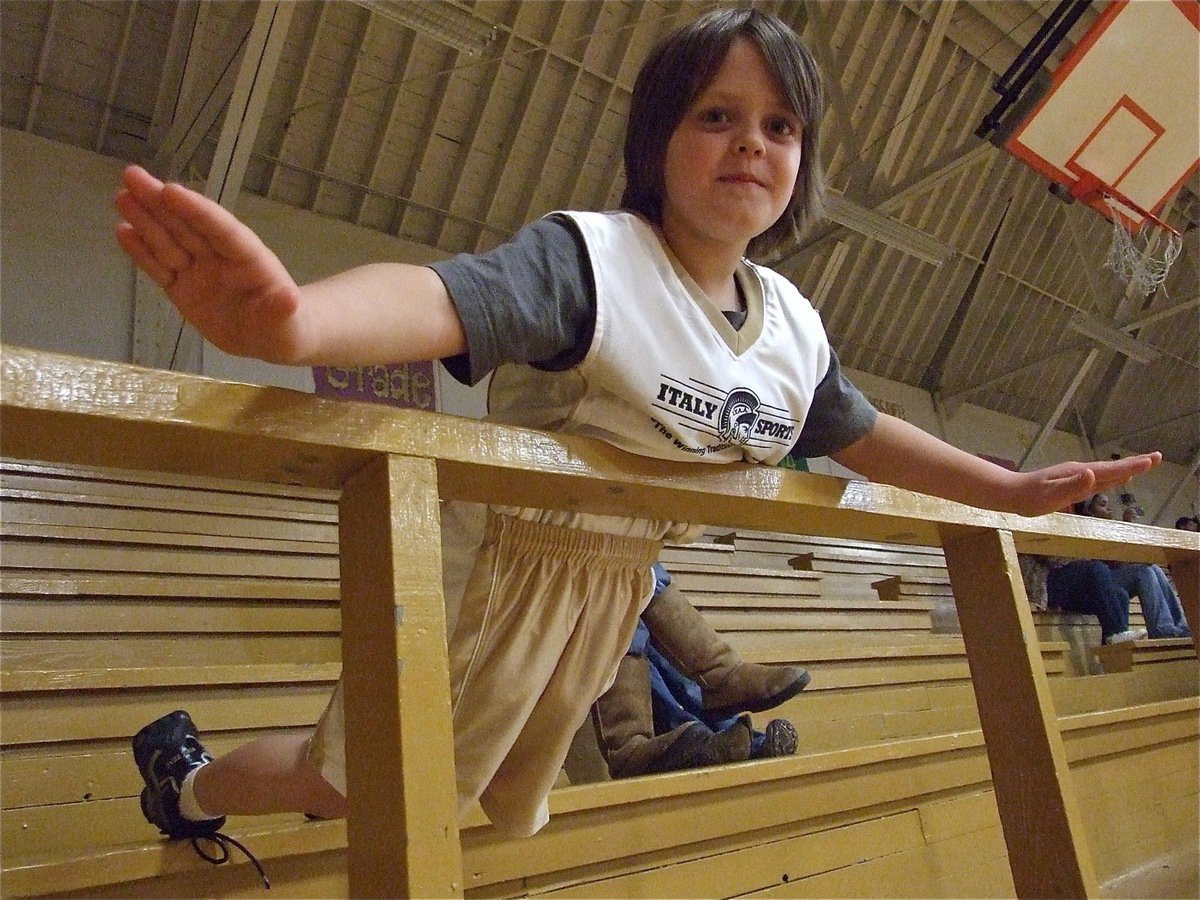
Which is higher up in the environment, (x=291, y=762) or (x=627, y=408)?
(x=627, y=408)

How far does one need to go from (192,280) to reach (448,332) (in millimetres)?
181

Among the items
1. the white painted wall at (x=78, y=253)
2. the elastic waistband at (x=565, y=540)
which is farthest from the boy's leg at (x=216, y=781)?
the white painted wall at (x=78, y=253)

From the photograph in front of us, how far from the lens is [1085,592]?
405cm

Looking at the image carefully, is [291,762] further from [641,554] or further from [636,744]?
[636,744]

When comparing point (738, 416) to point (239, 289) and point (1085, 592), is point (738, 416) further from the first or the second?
point (1085, 592)

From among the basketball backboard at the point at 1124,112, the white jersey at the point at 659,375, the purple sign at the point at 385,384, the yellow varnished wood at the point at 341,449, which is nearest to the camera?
the yellow varnished wood at the point at 341,449

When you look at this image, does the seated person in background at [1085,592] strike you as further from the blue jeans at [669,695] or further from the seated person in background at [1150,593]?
the blue jeans at [669,695]

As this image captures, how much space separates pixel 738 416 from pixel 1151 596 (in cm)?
452

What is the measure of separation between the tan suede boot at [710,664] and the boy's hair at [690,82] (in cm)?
81

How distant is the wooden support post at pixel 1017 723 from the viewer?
81 centimetres

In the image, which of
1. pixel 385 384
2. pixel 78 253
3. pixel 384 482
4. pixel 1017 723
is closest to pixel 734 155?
pixel 384 482

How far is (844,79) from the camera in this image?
5789mm

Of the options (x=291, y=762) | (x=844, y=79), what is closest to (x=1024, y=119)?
(x=844, y=79)

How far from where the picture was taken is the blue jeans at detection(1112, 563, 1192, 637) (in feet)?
13.8
